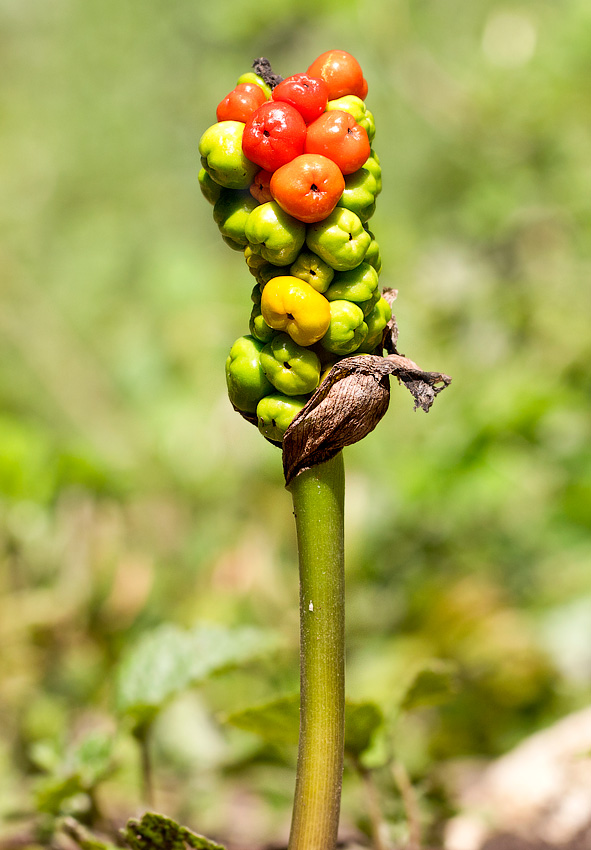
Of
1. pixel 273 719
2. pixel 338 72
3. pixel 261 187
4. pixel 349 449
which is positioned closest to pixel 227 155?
pixel 261 187

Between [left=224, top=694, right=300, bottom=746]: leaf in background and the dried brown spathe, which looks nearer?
the dried brown spathe

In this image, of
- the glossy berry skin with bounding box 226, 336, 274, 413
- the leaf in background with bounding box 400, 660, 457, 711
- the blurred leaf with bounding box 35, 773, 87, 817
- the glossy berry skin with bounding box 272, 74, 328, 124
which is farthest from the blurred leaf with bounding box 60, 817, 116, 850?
the glossy berry skin with bounding box 272, 74, 328, 124

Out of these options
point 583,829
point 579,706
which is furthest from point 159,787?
point 579,706

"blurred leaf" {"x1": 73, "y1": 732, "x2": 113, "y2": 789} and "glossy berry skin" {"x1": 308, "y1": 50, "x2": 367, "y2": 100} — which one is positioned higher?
"glossy berry skin" {"x1": 308, "y1": 50, "x2": 367, "y2": 100}

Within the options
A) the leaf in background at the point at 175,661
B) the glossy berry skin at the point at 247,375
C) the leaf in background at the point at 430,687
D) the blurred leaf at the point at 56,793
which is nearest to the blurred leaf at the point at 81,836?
the blurred leaf at the point at 56,793

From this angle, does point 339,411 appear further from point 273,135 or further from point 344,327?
point 273,135

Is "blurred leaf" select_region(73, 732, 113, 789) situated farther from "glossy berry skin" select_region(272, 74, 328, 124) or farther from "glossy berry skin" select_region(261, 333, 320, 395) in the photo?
"glossy berry skin" select_region(272, 74, 328, 124)

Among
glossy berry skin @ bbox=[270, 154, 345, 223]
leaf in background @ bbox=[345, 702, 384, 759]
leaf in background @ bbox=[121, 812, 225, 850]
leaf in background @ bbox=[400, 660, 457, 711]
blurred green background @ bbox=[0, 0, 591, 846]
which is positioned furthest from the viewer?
blurred green background @ bbox=[0, 0, 591, 846]
